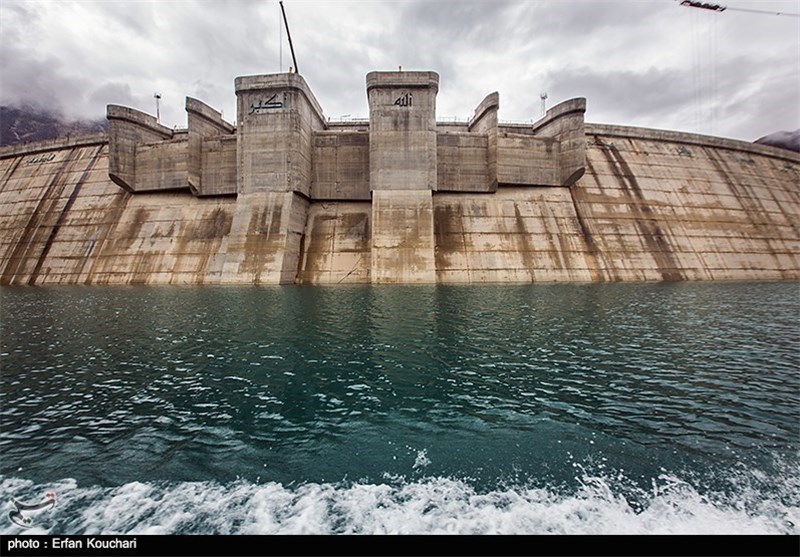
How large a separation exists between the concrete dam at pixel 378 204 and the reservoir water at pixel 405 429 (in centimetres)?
1714

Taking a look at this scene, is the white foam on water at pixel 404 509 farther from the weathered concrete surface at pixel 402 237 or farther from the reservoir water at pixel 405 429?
the weathered concrete surface at pixel 402 237

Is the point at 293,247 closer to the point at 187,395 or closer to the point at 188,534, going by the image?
the point at 187,395

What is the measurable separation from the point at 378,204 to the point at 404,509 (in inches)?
1072

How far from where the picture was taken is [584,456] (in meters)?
5.20

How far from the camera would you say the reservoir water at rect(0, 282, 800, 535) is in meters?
4.12

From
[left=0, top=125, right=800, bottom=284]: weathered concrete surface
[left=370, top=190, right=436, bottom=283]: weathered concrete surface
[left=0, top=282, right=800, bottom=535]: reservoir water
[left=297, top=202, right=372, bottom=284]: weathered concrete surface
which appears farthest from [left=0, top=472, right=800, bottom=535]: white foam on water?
[left=297, top=202, right=372, bottom=284]: weathered concrete surface

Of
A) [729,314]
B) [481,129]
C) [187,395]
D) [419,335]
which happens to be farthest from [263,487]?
[481,129]

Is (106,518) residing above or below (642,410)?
below

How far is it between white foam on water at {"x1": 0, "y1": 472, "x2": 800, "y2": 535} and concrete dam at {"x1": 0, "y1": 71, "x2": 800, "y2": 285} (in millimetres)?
23226

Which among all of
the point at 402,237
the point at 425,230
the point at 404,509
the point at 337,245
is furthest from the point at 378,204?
the point at 404,509

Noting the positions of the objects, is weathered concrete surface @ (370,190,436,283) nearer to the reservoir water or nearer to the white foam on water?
the reservoir water

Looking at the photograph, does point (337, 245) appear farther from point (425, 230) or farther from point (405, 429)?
point (405, 429)

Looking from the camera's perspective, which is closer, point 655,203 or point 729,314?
point 729,314

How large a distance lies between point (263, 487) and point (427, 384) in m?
4.03
